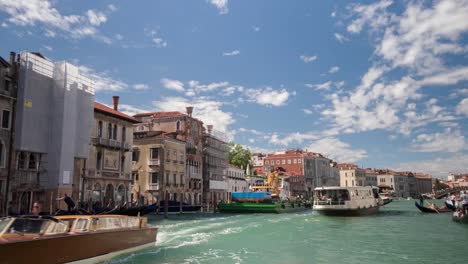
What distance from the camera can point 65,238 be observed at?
32.5ft

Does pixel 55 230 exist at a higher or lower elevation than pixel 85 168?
lower

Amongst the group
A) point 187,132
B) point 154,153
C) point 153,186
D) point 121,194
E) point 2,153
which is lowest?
point 121,194

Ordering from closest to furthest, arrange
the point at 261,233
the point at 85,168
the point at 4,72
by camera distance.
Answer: the point at 261,233
the point at 4,72
the point at 85,168

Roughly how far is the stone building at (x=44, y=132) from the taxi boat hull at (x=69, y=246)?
35.5 feet

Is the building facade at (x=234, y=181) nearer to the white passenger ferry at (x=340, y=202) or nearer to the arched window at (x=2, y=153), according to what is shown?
the white passenger ferry at (x=340, y=202)

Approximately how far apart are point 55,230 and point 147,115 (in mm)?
35429

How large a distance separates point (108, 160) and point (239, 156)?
39.9 m

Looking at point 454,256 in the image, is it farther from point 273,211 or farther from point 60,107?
point 273,211

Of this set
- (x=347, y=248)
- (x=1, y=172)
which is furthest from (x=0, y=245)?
(x=1, y=172)

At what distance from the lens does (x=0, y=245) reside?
8.23 metres

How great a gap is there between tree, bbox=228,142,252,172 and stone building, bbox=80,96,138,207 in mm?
36624

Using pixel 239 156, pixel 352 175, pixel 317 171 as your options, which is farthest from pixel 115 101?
pixel 352 175

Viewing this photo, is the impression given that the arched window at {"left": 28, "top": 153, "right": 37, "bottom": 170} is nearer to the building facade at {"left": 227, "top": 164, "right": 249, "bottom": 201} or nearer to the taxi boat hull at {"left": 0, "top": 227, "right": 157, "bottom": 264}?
the taxi boat hull at {"left": 0, "top": 227, "right": 157, "bottom": 264}

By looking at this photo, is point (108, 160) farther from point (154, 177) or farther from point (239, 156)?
point (239, 156)
